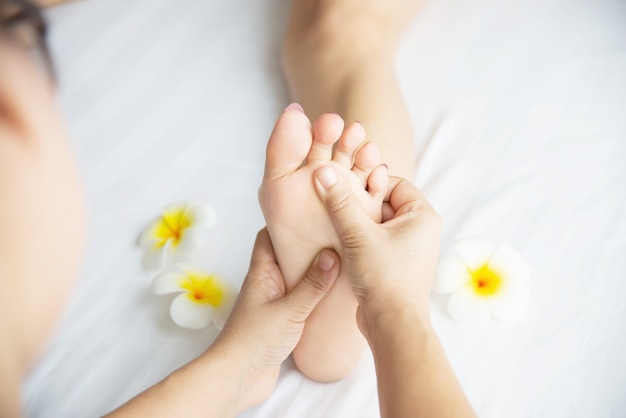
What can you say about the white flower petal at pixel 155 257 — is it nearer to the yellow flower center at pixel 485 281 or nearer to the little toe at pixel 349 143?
the little toe at pixel 349 143

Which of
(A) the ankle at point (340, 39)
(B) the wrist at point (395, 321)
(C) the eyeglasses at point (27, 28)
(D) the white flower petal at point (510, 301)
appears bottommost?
(D) the white flower petal at point (510, 301)

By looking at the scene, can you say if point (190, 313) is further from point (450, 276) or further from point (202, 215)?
point (450, 276)

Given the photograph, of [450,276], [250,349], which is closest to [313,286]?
[250,349]

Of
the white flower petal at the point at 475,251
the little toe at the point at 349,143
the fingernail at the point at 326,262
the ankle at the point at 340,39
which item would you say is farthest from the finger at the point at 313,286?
the ankle at the point at 340,39

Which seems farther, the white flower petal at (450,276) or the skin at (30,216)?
the white flower petal at (450,276)

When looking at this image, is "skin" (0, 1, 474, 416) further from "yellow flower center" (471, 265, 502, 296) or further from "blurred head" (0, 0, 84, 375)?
"yellow flower center" (471, 265, 502, 296)

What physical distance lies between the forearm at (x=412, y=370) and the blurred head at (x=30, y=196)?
35 centimetres

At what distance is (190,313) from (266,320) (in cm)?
14

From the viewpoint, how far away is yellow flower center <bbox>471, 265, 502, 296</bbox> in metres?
0.79

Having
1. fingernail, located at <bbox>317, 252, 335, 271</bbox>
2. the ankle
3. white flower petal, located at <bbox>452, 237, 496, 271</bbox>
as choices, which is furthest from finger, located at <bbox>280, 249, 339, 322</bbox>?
the ankle

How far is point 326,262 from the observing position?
67 centimetres

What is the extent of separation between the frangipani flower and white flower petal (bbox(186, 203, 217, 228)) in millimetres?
70

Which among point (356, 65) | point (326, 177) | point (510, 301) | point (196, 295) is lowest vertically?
point (510, 301)

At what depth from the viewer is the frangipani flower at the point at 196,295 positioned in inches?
31.3
